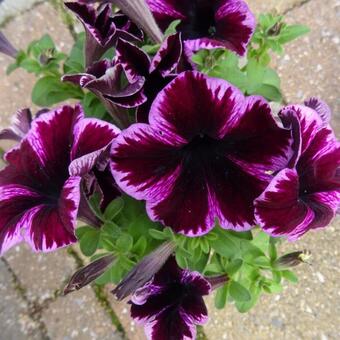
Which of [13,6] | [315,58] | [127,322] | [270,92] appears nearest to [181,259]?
[270,92]

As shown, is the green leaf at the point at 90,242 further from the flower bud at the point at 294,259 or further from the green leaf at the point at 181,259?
the flower bud at the point at 294,259

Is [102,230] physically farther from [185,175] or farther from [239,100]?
[239,100]

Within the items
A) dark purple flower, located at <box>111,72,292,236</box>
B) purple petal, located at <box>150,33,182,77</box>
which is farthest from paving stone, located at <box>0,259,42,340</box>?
purple petal, located at <box>150,33,182,77</box>

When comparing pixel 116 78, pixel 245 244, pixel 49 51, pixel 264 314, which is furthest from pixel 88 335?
pixel 116 78

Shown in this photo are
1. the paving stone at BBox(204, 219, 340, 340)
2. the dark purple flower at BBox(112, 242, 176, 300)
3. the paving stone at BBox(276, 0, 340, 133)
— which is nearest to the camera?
the dark purple flower at BBox(112, 242, 176, 300)

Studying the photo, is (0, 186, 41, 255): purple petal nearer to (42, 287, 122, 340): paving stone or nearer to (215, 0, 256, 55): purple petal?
Result: (215, 0, 256, 55): purple petal

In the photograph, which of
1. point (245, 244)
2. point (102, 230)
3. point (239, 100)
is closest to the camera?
point (239, 100)
